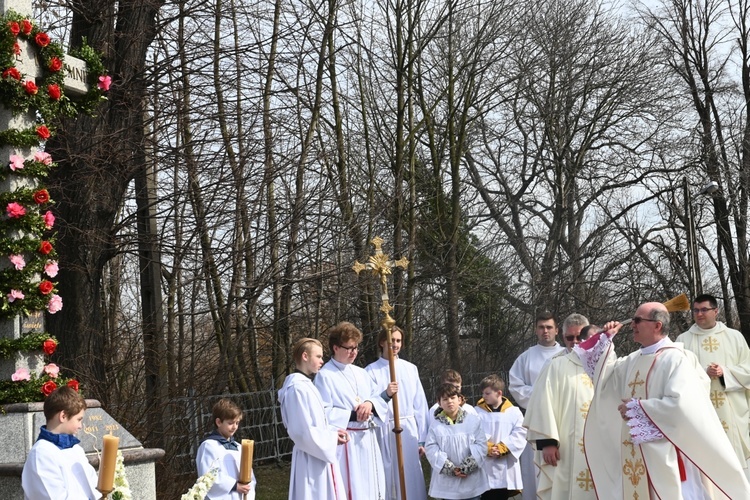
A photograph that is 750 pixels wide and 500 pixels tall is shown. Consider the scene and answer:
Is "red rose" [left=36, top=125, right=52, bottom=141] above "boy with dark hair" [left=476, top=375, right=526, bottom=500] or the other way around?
above

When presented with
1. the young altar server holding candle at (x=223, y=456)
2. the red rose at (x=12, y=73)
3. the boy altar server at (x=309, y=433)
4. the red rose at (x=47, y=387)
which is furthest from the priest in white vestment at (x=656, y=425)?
the red rose at (x=12, y=73)

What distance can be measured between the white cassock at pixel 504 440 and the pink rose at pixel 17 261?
4.40 meters

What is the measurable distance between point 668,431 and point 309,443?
9.28 feet

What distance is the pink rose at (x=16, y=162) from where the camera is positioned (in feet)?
28.6

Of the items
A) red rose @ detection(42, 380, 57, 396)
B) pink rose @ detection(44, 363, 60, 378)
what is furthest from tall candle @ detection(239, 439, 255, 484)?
pink rose @ detection(44, 363, 60, 378)

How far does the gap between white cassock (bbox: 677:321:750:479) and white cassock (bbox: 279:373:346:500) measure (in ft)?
17.5

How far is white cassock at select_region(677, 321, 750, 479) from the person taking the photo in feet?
39.0

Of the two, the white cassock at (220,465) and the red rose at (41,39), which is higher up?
the red rose at (41,39)

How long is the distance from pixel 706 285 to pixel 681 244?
4171 mm

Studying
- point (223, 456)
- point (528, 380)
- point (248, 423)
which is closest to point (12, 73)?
point (223, 456)

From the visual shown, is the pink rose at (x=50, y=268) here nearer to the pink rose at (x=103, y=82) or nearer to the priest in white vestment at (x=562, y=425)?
the pink rose at (x=103, y=82)

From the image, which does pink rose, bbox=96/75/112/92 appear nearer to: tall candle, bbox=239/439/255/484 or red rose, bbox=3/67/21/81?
red rose, bbox=3/67/21/81

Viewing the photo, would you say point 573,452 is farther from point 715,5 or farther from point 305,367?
point 715,5

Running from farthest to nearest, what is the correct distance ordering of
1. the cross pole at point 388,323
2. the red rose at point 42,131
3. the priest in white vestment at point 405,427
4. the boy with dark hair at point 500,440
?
the priest in white vestment at point 405,427 → the boy with dark hair at point 500,440 → the cross pole at point 388,323 → the red rose at point 42,131
